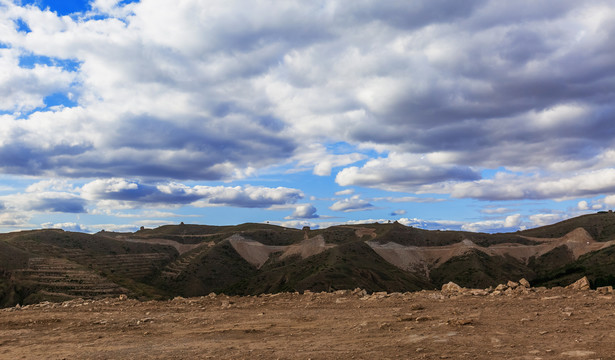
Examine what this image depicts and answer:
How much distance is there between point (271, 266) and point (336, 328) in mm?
169852

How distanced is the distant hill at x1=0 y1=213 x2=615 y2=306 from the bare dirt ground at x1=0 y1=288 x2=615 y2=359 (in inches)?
3460

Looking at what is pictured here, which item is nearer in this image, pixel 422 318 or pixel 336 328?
pixel 336 328

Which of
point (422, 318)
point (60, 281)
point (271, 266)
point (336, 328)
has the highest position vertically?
point (422, 318)

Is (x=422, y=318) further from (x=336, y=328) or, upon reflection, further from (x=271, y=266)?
(x=271, y=266)

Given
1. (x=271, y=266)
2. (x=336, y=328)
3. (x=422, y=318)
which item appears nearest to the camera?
(x=336, y=328)

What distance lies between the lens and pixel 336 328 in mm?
15484

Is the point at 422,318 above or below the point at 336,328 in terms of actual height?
above

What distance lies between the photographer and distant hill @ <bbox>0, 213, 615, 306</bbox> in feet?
369

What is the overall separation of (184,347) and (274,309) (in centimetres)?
747

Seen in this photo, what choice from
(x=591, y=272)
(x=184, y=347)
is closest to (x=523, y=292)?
(x=184, y=347)

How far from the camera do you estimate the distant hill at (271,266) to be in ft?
369

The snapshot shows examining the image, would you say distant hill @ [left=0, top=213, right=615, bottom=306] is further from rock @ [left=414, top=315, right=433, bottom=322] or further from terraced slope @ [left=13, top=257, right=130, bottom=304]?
rock @ [left=414, top=315, right=433, bottom=322]

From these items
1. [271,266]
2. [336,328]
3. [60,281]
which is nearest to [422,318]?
[336,328]

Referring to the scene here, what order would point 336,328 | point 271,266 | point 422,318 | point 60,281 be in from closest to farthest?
point 336,328, point 422,318, point 60,281, point 271,266
